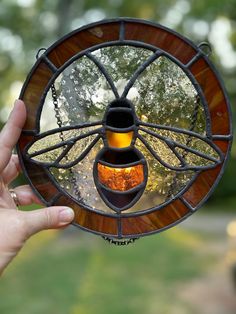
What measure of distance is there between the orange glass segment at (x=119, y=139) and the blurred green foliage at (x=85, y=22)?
3.32 metres

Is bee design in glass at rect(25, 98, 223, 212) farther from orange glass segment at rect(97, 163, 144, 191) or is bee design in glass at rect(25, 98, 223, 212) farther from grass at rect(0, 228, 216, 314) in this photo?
grass at rect(0, 228, 216, 314)

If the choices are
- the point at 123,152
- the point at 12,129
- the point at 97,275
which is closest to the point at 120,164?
the point at 123,152

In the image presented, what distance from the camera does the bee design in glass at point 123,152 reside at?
3.22 ft

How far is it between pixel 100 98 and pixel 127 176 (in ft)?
0.56

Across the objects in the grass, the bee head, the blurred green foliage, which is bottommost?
the grass

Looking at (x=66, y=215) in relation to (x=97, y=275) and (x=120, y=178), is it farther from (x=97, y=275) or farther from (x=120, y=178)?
(x=97, y=275)

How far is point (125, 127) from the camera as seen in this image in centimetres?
99

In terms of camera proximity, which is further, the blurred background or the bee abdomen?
the blurred background

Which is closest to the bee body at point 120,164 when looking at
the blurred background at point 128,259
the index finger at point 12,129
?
the index finger at point 12,129

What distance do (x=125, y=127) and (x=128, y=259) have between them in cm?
404

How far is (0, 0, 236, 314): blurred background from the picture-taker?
360cm

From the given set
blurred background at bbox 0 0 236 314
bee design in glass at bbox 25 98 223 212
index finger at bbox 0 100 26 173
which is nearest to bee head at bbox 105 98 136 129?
bee design in glass at bbox 25 98 223 212

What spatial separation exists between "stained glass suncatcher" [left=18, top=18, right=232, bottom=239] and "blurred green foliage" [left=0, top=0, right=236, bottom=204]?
129 inches

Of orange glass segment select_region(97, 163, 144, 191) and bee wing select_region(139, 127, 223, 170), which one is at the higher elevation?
bee wing select_region(139, 127, 223, 170)
